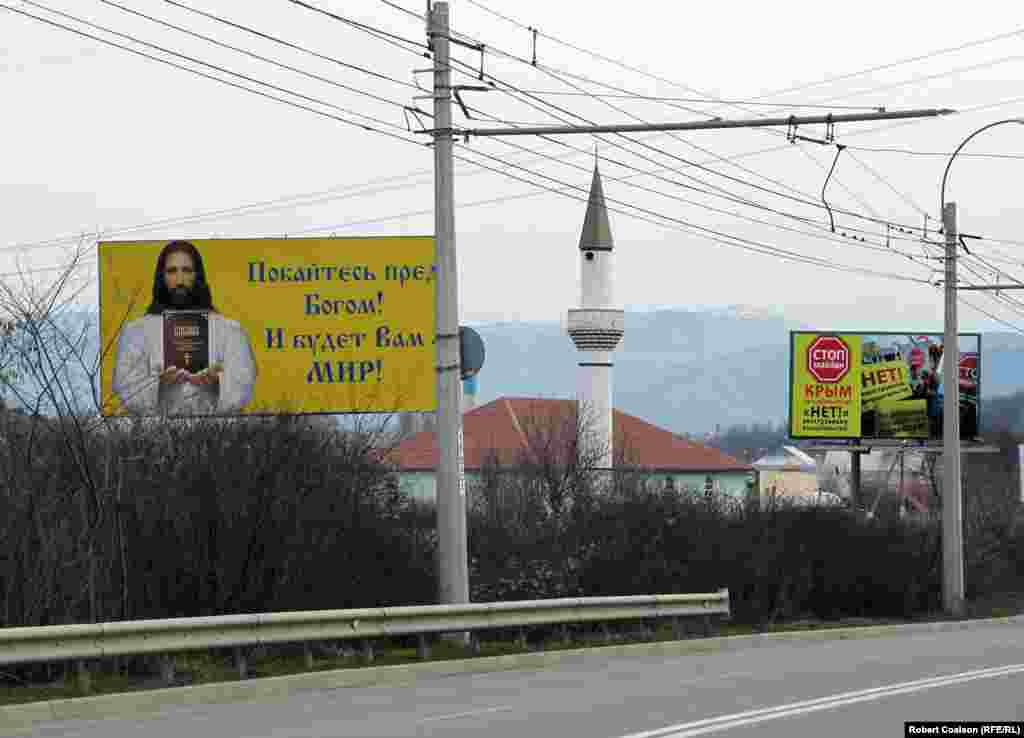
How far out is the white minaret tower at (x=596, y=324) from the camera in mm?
90000

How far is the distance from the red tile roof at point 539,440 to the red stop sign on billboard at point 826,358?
88.3 ft

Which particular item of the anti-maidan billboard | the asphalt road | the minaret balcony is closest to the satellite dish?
the asphalt road

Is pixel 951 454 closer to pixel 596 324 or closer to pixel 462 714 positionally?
pixel 462 714

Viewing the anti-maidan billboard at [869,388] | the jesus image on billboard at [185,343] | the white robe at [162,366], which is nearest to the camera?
the white robe at [162,366]

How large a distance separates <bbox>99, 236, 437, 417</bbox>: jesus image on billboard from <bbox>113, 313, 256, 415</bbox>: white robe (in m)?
0.02

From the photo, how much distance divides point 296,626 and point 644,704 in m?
4.90

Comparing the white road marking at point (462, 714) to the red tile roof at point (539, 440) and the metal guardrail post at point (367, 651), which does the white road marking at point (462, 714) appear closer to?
the metal guardrail post at point (367, 651)

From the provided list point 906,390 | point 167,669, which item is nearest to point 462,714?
point 167,669

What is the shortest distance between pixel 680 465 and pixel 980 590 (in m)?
78.0

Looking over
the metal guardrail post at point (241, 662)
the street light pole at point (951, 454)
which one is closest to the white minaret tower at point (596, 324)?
the street light pole at point (951, 454)

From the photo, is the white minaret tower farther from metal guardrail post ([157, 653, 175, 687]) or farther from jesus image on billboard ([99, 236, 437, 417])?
metal guardrail post ([157, 653, 175, 687])

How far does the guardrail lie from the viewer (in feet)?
53.7

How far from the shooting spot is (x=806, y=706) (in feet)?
52.9

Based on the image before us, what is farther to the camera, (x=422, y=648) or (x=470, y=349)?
(x=470, y=349)
